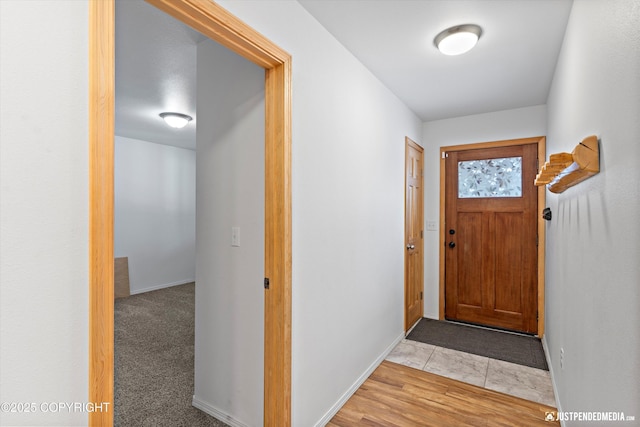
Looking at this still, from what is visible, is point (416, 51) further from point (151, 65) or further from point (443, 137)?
point (151, 65)

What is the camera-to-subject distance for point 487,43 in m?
2.26

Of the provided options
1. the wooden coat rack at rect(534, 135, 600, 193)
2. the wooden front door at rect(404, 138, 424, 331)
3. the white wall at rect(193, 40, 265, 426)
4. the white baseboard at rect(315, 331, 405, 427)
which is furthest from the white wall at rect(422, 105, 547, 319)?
the white wall at rect(193, 40, 265, 426)

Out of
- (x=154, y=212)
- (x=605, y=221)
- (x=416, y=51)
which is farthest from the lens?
(x=154, y=212)

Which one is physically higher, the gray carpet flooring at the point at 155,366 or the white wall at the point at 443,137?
the white wall at the point at 443,137

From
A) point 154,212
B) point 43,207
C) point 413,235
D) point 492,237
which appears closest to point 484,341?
point 492,237

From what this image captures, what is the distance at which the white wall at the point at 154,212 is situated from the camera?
17.2 feet

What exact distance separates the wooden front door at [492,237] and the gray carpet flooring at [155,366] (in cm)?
308

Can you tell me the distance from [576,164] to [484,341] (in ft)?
8.79

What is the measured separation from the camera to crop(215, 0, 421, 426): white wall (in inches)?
71.9

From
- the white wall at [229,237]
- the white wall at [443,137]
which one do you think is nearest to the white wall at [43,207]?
the white wall at [229,237]

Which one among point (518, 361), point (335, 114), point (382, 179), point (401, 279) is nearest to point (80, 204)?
point (335, 114)

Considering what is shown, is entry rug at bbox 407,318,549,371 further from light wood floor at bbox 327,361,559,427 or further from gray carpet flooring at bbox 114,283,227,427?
gray carpet flooring at bbox 114,283,227,427

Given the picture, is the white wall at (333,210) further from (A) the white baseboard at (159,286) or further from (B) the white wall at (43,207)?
(A) the white baseboard at (159,286)

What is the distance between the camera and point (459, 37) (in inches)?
81.7
